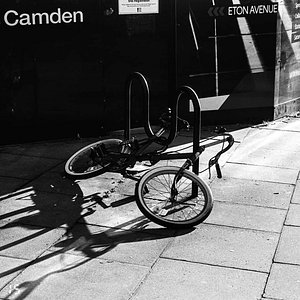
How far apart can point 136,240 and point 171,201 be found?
0.75 m

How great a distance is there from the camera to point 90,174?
6.88 m

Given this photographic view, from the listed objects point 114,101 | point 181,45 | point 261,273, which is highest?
point 181,45

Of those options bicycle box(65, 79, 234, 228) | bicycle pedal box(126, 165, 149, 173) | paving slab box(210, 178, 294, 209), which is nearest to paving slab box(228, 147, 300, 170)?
paving slab box(210, 178, 294, 209)

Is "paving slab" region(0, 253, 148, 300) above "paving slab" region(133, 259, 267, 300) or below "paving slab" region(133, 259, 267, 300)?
above

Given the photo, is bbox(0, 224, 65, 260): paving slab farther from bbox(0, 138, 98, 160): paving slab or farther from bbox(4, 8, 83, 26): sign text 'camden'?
bbox(4, 8, 83, 26): sign text 'camden'

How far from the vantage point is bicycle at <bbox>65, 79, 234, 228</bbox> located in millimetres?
5957

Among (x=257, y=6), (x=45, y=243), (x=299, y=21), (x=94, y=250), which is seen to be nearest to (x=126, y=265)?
(x=94, y=250)

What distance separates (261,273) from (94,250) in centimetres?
142

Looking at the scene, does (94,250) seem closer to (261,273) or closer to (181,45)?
(261,273)

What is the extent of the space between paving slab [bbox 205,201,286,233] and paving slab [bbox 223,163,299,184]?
3.23ft

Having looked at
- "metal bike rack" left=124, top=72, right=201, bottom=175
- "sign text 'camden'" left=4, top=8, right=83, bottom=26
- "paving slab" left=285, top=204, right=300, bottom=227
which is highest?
"sign text 'camden'" left=4, top=8, right=83, bottom=26

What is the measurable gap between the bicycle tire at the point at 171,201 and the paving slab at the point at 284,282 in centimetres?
99

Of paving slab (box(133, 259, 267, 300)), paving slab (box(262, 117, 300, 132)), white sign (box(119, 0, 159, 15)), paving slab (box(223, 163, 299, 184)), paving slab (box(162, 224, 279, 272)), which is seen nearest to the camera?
paving slab (box(133, 259, 267, 300))

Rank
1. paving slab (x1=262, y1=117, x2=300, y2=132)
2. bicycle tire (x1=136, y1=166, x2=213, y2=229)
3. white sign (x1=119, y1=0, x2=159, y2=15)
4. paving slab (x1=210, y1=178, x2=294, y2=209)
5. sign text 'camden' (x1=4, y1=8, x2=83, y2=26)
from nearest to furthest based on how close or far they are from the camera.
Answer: bicycle tire (x1=136, y1=166, x2=213, y2=229), paving slab (x1=210, y1=178, x2=294, y2=209), sign text 'camden' (x1=4, y1=8, x2=83, y2=26), white sign (x1=119, y1=0, x2=159, y2=15), paving slab (x1=262, y1=117, x2=300, y2=132)
